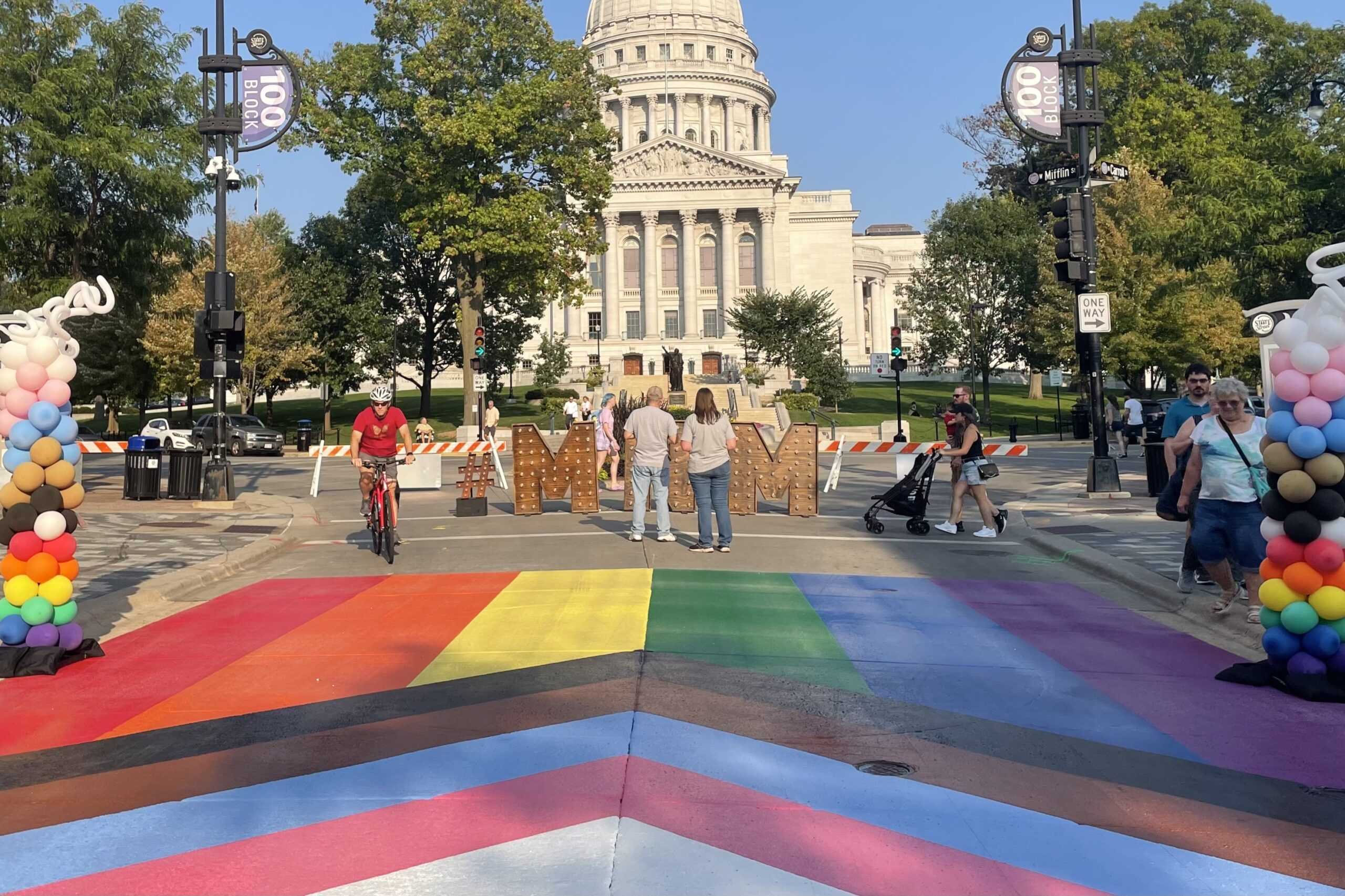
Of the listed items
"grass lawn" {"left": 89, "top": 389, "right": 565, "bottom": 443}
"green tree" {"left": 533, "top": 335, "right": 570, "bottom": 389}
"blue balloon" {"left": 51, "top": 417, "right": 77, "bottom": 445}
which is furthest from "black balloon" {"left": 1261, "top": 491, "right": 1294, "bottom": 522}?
"green tree" {"left": 533, "top": 335, "right": 570, "bottom": 389}

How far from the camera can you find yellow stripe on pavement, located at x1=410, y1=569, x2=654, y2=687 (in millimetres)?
8320

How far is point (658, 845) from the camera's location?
479cm

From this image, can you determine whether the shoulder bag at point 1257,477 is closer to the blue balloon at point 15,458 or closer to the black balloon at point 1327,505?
the black balloon at point 1327,505

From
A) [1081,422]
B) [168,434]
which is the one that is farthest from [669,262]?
[168,434]

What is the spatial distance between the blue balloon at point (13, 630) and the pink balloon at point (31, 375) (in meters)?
1.58

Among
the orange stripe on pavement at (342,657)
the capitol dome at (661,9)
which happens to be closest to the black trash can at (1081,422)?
the orange stripe on pavement at (342,657)

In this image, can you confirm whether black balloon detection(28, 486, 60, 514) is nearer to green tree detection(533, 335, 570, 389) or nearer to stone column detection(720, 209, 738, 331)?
green tree detection(533, 335, 570, 389)

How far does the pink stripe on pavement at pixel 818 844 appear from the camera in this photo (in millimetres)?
4492

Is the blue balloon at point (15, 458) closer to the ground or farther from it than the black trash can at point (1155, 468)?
farther from it

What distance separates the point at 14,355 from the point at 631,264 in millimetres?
98786

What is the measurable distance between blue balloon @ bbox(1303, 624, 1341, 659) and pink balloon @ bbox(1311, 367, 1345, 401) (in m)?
1.42

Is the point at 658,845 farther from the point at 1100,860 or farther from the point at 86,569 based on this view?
the point at 86,569

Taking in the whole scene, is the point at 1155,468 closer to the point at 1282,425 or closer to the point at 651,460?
the point at 651,460

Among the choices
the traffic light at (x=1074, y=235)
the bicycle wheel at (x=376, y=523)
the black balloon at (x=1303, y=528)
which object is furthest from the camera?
the traffic light at (x=1074, y=235)
